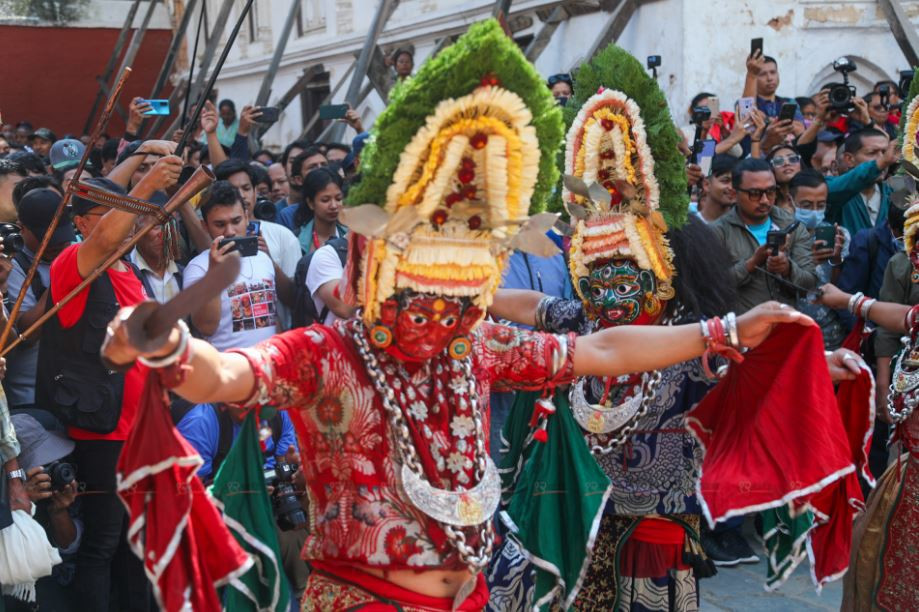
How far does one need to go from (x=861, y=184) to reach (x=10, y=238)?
5173mm

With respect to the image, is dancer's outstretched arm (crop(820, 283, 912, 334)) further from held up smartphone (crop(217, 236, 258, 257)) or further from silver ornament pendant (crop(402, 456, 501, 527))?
held up smartphone (crop(217, 236, 258, 257))

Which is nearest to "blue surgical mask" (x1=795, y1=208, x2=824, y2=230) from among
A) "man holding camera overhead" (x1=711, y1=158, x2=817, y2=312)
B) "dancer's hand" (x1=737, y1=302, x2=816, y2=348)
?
"man holding camera overhead" (x1=711, y1=158, x2=817, y2=312)

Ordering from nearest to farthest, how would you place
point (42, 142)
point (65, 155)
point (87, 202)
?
1. point (87, 202)
2. point (65, 155)
3. point (42, 142)

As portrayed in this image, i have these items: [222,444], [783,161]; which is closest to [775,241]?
[783,161]

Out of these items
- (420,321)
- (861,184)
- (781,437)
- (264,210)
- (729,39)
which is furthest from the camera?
(729,39)

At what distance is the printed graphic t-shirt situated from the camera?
5328 millimetres

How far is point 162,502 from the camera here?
2.66m

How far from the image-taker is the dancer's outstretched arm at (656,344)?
3332mm

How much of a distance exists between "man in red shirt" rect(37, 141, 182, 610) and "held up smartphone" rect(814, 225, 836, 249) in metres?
3.49

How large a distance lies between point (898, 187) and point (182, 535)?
3.27 meters

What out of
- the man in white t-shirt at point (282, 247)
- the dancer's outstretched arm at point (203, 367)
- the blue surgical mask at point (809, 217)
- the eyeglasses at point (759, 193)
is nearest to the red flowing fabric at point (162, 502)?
the dancer's outstretched arm at point (203, 367)

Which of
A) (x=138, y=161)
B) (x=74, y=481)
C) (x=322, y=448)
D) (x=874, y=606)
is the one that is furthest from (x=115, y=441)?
(x=874, y=606)

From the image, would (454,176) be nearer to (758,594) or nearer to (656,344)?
(656,344)

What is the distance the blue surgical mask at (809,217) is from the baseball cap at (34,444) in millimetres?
4411
